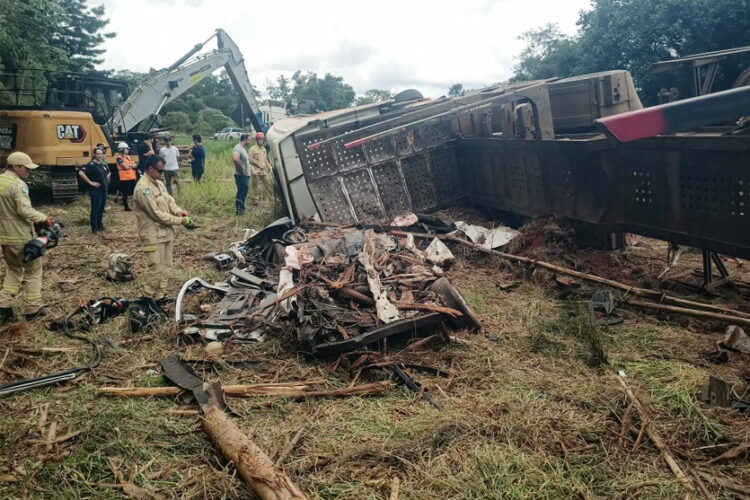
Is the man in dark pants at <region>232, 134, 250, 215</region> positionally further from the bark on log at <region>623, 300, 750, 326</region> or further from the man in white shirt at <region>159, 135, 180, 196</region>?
the bark on log at <region>623, 300, 750, 326</region>

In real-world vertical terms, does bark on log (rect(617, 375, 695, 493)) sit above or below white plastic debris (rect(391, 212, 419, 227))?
below

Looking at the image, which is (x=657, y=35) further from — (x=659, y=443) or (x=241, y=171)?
(x=659, y=443)

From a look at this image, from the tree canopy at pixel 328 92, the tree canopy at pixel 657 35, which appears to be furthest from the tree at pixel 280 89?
the tree canopy at pixel 657 35

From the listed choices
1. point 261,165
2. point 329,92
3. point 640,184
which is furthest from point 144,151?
point 329,92

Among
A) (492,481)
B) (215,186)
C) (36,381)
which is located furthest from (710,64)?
(215,186)

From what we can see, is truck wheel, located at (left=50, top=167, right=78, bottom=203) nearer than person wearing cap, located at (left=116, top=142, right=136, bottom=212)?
No

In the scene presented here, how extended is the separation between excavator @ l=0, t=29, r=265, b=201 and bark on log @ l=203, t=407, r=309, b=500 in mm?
10221

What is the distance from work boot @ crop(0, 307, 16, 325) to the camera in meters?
5.46

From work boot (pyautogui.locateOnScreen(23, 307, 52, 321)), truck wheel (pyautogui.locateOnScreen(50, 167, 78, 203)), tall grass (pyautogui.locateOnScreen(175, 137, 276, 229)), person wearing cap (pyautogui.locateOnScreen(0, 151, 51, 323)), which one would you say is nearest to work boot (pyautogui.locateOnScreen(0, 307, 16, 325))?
person wearing cap (pyautogui.locateOnScreen(0, 151, 51, 323))

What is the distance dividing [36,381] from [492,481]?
3472 millimetres

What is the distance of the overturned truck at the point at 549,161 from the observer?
4.74 m

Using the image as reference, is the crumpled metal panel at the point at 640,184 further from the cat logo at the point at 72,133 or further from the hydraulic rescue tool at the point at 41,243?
the cat logo at the point at 72,133

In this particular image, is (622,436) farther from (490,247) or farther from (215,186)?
(215,186)

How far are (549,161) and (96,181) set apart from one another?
7673mm
